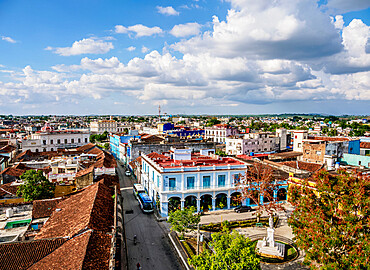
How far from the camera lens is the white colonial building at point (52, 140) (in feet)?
224

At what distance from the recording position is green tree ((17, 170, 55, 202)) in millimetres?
27234

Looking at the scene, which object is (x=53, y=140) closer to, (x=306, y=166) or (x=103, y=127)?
(x=306, y=166)

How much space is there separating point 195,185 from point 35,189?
17424 mm

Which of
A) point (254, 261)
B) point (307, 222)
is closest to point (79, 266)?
point (254, 261)

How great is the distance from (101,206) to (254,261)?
1373 cm

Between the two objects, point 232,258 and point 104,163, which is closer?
point 232,258

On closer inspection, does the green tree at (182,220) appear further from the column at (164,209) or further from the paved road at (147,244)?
the column at (164,209)

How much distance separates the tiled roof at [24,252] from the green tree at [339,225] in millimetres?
15632

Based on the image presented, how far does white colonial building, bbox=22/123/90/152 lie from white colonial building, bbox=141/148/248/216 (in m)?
48.9

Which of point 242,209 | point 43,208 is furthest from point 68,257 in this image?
point 242,209

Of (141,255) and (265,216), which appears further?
(265,216)

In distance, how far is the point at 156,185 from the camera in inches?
1280

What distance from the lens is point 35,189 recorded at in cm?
2738

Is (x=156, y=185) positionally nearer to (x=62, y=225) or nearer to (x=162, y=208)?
(x=162, y=208)
